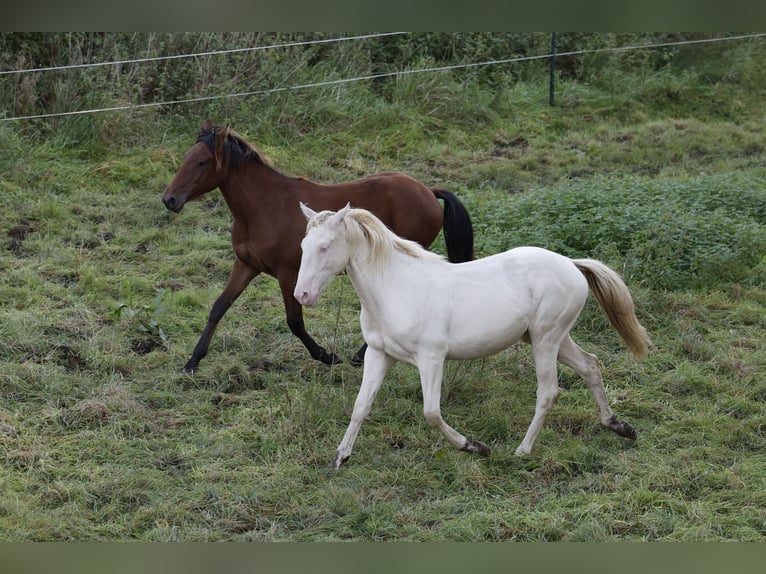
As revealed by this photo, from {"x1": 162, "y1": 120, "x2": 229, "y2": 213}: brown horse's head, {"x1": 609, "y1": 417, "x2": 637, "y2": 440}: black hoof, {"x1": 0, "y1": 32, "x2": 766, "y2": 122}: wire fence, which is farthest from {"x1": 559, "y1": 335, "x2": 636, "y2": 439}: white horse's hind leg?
{"x1": 0, "y1": 32, "x2": 766, "y2": 122}: wire fence

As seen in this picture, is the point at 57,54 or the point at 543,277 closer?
A: the point at 543,277

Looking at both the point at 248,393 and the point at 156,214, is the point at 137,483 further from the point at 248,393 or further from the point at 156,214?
the point at 156,214

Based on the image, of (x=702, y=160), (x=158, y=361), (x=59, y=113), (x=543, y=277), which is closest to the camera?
(x=543, y=277)

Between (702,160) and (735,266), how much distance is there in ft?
12.0

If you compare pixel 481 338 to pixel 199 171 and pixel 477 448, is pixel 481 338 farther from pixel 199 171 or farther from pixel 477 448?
pixel 199 171

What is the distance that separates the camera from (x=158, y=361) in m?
6.18

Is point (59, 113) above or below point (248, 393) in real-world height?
above

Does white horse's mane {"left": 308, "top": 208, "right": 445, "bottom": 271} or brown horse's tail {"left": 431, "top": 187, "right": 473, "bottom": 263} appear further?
brown horse's tail {"left": 431, "top": 187, "right": 473, "bottom": 263}

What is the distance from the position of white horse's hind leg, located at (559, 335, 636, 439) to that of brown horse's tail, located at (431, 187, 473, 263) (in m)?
1.41

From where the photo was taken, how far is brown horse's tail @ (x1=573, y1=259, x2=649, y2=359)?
5.03 meters

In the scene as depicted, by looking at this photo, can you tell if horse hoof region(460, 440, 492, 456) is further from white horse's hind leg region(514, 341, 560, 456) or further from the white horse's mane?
the white horse's mane

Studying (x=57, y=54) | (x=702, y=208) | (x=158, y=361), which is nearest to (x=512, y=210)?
(x=702, y=208)

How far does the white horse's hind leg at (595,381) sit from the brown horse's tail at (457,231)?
141cm

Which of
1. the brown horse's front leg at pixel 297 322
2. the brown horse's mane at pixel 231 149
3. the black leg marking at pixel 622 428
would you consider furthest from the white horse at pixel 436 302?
the brown horse's mane at pixel 231 149
